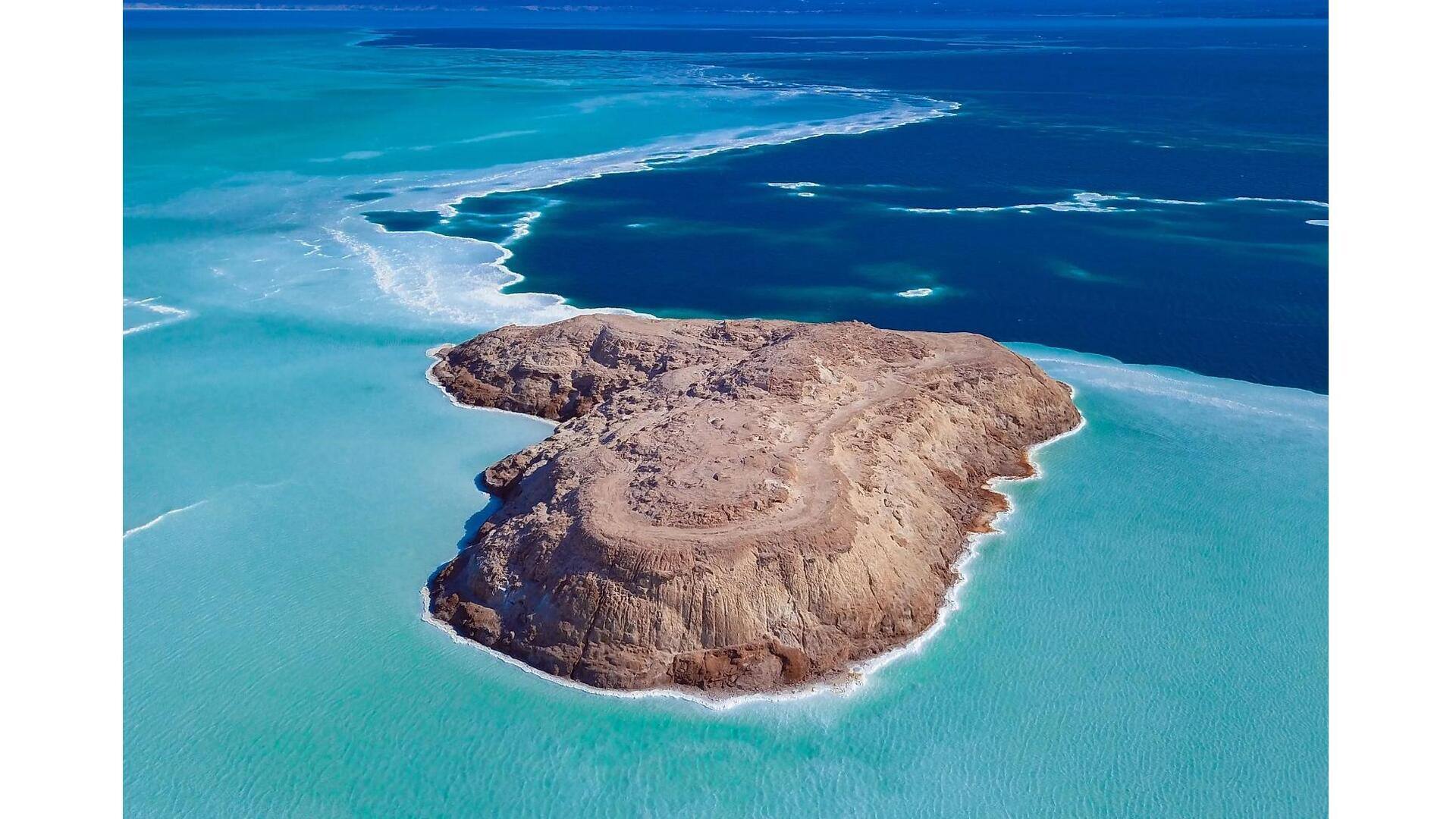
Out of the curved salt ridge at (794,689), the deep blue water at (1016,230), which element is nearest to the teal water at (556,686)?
the curved salt ridge at (794,689)

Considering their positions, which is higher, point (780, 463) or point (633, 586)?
point (780, 463)

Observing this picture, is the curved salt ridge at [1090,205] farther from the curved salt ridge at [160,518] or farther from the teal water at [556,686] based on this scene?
the curved salt ridge at [160,518]

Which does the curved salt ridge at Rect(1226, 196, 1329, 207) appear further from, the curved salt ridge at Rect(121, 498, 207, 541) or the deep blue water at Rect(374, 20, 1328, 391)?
the curved salt ridge at Rect(121, 498, 207, 541)

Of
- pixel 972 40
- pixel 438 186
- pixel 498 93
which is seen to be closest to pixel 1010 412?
pixel 438 186

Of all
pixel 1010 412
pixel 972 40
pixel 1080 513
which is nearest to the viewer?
pixel 1080 513

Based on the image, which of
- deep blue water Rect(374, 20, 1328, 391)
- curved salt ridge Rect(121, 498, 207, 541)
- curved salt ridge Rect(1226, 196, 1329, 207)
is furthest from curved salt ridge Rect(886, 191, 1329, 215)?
curved salt ridge Rect(121, 498, 207, 541)

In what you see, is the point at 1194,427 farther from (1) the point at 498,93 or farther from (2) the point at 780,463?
(1) the point at 498,93
